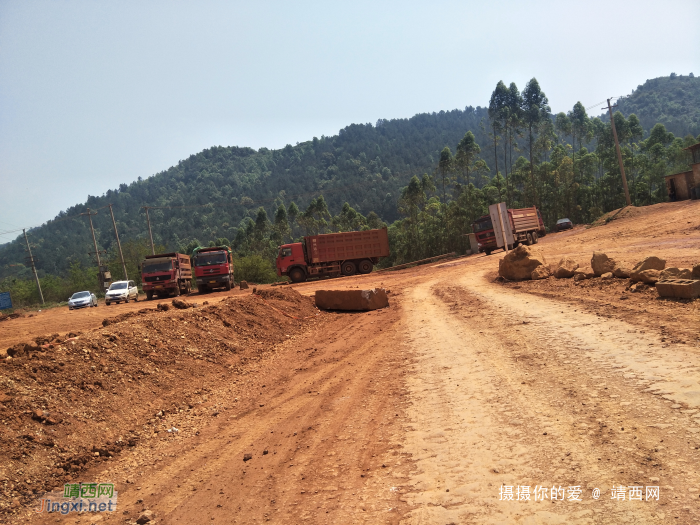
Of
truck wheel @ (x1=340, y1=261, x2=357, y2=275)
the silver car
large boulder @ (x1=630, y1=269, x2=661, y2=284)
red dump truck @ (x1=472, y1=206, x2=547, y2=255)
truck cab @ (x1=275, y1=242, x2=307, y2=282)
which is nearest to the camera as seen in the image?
large boulder @ (x1=630, y1=269, x2=661, y2=284)

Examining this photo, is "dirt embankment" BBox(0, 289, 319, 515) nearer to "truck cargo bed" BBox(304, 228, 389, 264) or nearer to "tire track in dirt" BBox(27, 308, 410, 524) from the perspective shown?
"tire track in dirt" BBox(27, 308, 410, 524)

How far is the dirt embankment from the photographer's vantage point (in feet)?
17.3

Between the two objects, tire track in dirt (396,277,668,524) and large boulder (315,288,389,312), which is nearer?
tire track in dirt (396,277,668,524)

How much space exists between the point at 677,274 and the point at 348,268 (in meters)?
27.2

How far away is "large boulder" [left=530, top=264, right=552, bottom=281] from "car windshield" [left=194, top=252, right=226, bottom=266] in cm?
2273

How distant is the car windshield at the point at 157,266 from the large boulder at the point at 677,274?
2843 cm

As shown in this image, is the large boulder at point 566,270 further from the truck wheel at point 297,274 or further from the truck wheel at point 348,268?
the truck wheel at point 297,274

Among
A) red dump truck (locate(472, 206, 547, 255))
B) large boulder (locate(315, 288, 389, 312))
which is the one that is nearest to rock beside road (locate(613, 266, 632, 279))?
large boulder (locate(315, 288, 389, 312))

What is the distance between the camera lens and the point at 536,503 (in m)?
3.59

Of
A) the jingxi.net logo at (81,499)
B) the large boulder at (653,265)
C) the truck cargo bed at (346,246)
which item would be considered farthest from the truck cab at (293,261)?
the jingxi.net logo at (81,499)

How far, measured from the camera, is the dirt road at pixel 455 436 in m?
3.71

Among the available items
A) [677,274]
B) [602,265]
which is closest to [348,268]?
[602,265]

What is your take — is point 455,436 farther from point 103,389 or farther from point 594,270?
point 594,270

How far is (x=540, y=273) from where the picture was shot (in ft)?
54.9
